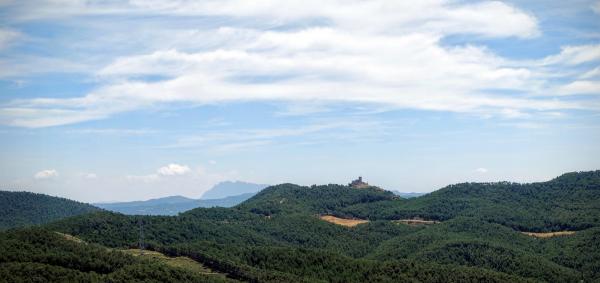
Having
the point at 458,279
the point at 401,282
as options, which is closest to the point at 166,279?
the point at 401,282

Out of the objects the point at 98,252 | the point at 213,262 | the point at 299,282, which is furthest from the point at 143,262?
Answer: the point at 299,282

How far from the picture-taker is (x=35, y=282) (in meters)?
144

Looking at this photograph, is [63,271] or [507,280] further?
[507,280]

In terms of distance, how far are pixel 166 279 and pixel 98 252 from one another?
31.6 m

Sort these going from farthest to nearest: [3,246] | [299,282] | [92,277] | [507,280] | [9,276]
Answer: [507,280], [299,282], [3,246], [92,277], [9,276]

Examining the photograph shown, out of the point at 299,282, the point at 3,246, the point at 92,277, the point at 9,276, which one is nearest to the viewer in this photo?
the point at 9,276

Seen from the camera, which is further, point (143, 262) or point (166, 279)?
point (143, 262)

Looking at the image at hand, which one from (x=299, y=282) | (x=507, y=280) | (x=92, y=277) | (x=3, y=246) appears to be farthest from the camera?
(x=507, y=280)

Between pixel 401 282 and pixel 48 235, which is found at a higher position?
pixel 48 235

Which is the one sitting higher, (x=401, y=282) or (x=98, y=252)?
(x=98, y=252)

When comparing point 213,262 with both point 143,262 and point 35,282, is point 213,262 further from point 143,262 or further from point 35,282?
point 35,282

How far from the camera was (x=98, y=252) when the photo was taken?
179 meters

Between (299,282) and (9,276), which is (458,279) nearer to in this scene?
(299,282)

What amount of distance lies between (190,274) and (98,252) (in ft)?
107
